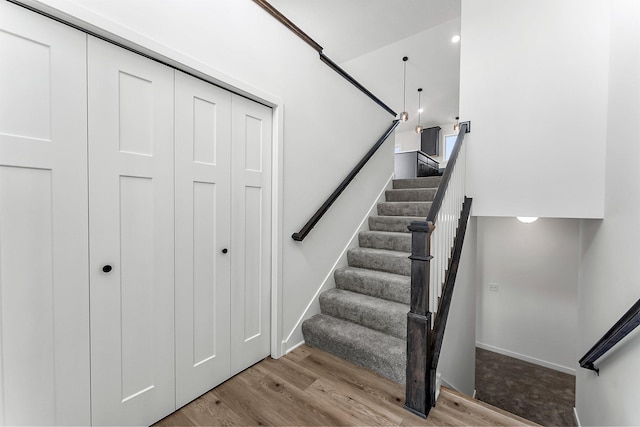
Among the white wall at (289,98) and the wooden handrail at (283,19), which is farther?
the wooden handrail at (283,19)

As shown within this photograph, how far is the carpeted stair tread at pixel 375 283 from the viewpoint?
237 centimetres

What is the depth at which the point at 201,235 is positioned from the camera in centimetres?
173

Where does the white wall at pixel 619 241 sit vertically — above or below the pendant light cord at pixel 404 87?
below

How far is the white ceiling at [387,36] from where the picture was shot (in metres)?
3.06

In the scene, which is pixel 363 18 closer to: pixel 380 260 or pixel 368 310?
pixel 380 260

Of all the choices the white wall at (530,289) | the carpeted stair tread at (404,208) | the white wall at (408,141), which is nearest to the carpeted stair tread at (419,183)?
the carpeted stair tread at (404,208)

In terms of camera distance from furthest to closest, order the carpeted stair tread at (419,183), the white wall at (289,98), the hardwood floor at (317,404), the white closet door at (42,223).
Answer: the carpeted stair tread at (419,183) < the hardwood floor at (317,404) < the white wall at (289,98) < the white closet door at (42,223)

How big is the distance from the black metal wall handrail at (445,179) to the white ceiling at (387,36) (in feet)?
5.11

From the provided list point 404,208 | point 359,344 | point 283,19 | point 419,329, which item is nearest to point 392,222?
point 404,208

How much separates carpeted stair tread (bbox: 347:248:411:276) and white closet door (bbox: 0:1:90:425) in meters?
2.25

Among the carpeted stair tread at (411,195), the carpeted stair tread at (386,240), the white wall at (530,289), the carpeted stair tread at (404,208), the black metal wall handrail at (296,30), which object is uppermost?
the black metal wall handrail at (296,30)

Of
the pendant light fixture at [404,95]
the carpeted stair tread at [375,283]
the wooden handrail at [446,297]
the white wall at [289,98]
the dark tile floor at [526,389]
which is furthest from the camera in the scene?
the pendant light fixture at [404,95]

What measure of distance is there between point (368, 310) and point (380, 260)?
0.62 metres

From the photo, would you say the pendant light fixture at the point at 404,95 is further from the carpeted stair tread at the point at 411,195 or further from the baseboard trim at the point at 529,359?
the baseboard trim at the point at 529,359
